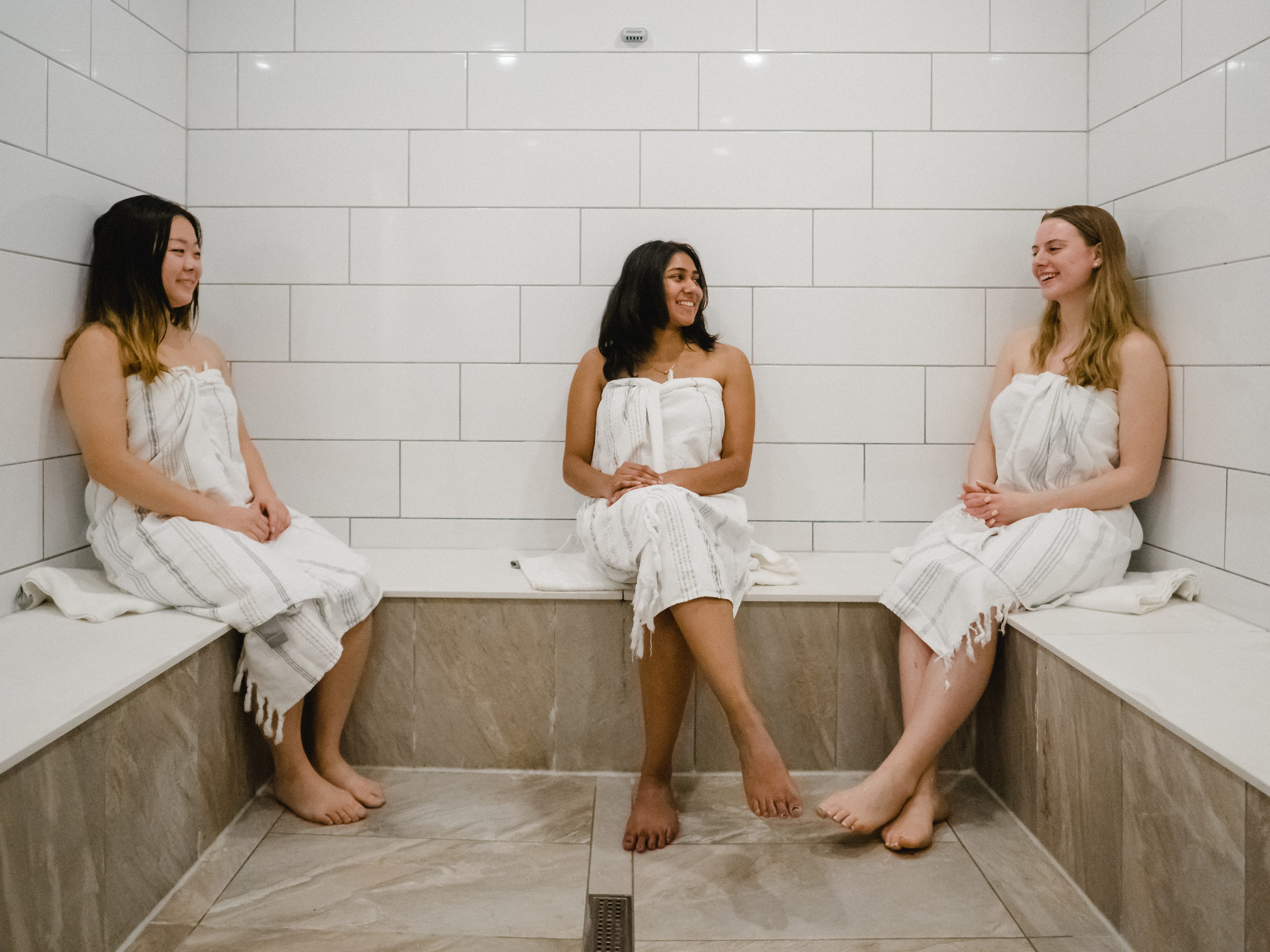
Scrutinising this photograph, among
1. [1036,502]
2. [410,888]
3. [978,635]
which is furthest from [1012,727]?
[410,888]

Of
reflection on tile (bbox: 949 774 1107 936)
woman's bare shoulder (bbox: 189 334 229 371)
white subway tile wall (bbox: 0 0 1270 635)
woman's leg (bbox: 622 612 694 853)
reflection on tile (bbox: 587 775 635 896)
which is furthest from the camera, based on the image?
white subway tile wall (bbox: 0 0 1270 635)

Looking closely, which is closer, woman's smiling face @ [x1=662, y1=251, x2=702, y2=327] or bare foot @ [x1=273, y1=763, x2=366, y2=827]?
bare foot @ [x1=273, y1=763, x2=366, y2=827]

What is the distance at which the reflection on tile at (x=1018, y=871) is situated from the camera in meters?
1.46

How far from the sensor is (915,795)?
173 centimetres

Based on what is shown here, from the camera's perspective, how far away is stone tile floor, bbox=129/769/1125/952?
141 cm

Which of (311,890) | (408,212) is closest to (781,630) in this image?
(311,890)

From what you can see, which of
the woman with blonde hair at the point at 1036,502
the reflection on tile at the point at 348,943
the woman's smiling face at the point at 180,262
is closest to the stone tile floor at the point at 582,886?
the reflection on tile at the point at 348,943

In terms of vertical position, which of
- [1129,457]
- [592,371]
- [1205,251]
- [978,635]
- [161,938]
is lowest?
[161,938]

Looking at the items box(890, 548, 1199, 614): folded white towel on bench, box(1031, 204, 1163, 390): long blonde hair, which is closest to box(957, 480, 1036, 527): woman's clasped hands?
box(890, 548, 1199, 614): folded white towel on bench

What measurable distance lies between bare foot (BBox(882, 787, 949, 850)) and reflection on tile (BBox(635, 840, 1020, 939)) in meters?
0.02

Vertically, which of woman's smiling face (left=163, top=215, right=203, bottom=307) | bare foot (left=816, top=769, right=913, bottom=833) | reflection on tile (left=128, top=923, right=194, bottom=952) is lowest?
reflection on tile (left=128, top=923, right=194, bottom=952)

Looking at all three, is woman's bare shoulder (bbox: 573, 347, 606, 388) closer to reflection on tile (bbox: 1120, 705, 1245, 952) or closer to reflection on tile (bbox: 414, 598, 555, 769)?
reflection on tile (bbox: 414, 598, 555, 769)

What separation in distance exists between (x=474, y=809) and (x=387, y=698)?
0.33m

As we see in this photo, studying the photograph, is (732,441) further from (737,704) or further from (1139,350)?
(1139,350)
